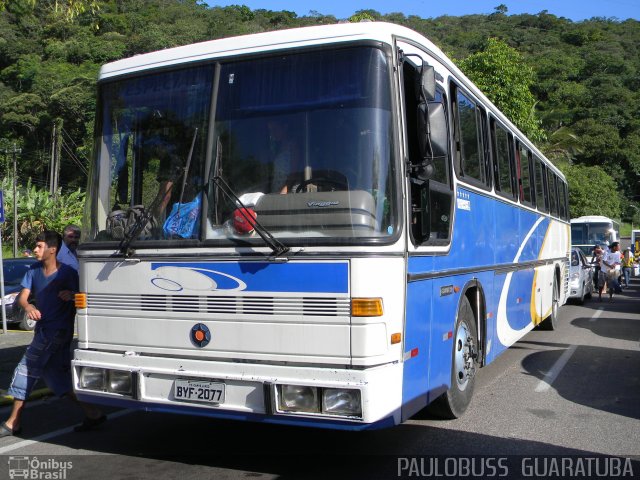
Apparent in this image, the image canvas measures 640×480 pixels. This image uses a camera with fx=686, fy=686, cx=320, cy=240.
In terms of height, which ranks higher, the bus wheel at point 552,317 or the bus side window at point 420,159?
the bus side window at point 420,159

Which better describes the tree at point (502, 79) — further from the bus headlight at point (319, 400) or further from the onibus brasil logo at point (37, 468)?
the onibus brasil logo at point (37, 468)

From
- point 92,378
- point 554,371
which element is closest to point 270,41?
point 92,378

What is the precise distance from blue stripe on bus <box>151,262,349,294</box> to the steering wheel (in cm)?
54

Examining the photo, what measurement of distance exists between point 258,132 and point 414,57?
1378 millimetres

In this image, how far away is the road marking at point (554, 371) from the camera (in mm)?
8297

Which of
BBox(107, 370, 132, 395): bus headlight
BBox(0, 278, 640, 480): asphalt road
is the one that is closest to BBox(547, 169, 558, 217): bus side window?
BBox(0, 278, 640, 480): asphalt road

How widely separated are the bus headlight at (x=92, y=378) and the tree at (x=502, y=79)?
863 inches

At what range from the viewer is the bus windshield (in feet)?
15.6

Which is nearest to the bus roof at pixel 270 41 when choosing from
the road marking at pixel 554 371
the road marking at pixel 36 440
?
the road marking at pixel 36 440

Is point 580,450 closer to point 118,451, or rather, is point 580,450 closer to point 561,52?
point 118,451

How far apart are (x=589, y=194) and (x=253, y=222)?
50.8 meters

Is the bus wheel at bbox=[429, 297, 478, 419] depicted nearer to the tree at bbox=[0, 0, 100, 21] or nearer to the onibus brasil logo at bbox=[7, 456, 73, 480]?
the onibus brasil logo at bbox=[7, 456, 73, 480]

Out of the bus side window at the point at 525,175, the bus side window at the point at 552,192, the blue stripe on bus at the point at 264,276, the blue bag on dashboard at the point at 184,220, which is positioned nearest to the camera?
the blue stripe on bus at the point at 264,276

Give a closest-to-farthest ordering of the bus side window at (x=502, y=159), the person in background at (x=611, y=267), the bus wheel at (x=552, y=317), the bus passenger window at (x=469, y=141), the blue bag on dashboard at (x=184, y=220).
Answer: the blue bag on dashboard at (x=184, y=220) < the bus passenger window at (x=469, y=141) < the bus side window at (x=502, y=159) < the bus wheel at (x=552, y=317) < the person in background at (x=611, y=267)
